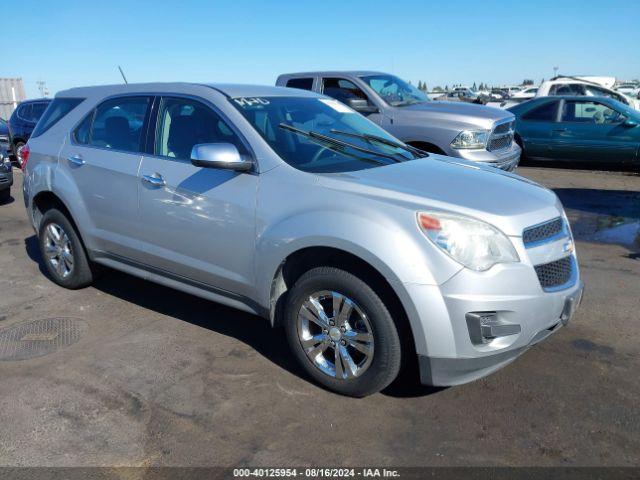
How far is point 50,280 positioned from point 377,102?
535 centimetres

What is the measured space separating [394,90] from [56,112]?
5.58m

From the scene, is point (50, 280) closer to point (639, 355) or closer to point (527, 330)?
point (527, 330)

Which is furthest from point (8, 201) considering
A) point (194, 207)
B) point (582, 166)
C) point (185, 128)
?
point (582, 166)

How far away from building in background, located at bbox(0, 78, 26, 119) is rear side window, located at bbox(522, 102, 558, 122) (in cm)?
2569

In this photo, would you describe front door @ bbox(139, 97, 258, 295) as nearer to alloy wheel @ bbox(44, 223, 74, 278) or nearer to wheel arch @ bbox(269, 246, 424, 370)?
wheel arch @ bbox(269, 246, 424, 370)

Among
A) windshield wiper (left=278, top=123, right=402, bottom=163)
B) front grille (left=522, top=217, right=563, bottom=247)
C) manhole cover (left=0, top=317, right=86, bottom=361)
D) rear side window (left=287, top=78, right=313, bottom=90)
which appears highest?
rear side window (left=287, top=78, right=313, bottom=90)

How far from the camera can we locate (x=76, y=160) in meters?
4.61

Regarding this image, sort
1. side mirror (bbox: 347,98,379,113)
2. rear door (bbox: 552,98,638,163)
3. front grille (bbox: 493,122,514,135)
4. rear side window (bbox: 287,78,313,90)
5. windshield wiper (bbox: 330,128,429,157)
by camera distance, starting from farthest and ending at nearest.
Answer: rear door (bbox: 552,98,638,163)
rear side window (bbox: 287,78,313,90)
side mirror (bbox: 347,98,379,113)
front grille (bbox: 493,122,514,135)
windshield wiper (bbox: 330,128,429,157)

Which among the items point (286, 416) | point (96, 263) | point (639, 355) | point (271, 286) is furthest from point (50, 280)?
point (639, 355)

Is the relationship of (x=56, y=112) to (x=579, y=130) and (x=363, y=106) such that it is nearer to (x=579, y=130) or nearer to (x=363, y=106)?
(x=363, y=106)

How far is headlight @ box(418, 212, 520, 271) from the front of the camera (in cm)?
282

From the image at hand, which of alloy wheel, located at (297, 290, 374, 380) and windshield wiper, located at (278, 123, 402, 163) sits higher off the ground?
windshield wiper, located at (278, 123, 402, 163)

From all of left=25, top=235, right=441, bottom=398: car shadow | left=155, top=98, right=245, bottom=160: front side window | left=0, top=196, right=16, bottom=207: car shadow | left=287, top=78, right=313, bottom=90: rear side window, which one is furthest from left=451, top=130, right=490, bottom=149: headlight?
left=0, top=196, right=16, bottom=207: car shadow

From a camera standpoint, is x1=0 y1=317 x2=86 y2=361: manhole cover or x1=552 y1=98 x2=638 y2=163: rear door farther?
x1=552 y1=98 x2=638 y2=163: rear door
